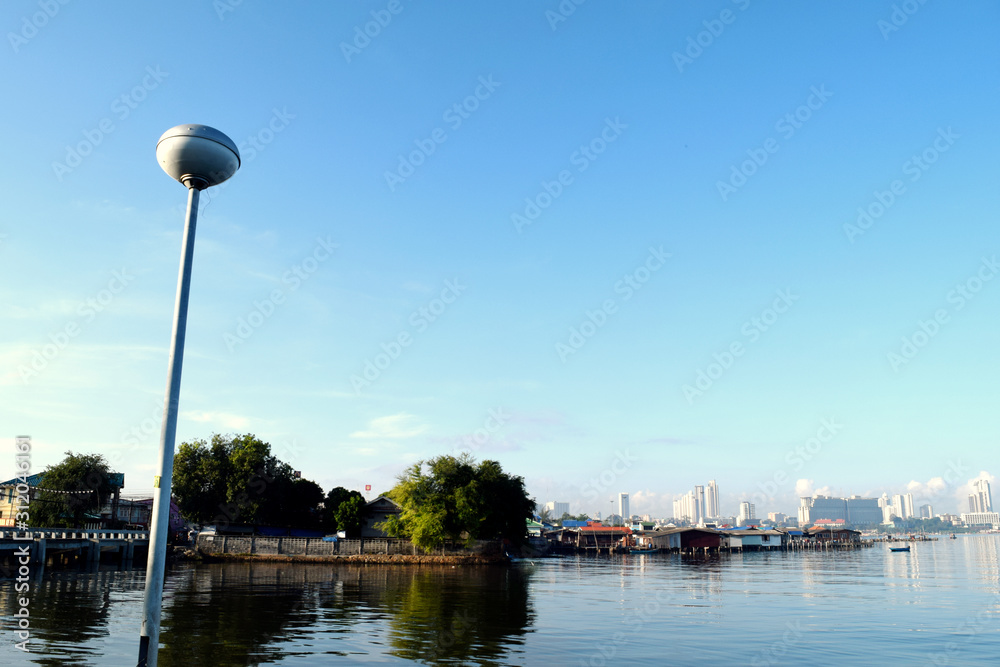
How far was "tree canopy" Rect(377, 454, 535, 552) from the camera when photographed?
67.1 metres

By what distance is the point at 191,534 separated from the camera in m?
75.2

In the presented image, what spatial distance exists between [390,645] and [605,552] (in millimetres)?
96916

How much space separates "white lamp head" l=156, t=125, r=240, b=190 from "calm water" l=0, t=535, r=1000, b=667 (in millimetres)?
14288

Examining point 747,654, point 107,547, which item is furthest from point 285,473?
point 747,654

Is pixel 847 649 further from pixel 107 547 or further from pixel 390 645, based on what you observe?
pixel 107 547

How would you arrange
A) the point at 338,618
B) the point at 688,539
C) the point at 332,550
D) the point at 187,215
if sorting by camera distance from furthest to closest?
the point at 688,539
the point at 332,550
the point at 338,618
the point at 187,215

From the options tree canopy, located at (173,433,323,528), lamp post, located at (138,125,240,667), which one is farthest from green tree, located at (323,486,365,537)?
lamp post, located at (138,125,240,667)

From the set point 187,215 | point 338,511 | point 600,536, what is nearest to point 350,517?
point 338,511

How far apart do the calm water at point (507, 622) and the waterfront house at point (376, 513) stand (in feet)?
109

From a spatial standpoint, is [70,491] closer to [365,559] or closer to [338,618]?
[365,559]

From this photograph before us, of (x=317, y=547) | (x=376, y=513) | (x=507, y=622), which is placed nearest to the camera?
(x=507, y=622)

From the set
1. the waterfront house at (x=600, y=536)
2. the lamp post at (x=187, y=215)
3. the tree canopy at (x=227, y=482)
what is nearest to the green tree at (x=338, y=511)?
the tree canopy at (x=227, y=482)

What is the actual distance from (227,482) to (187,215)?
71.4 m

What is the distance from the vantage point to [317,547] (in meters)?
70.4
